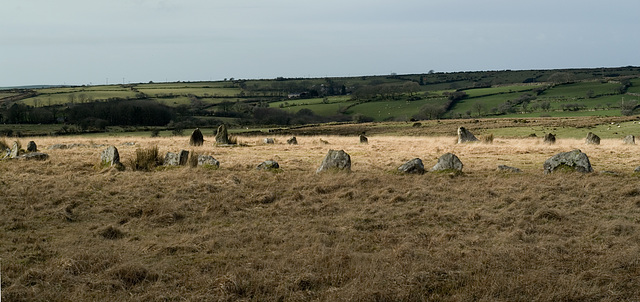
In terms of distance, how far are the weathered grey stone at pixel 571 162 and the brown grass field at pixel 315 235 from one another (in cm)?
51

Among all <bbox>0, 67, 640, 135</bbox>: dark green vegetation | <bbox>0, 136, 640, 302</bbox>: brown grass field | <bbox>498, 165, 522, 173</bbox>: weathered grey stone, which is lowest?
<bbox>0, 136, 640, 302</bbox>: brown grass field

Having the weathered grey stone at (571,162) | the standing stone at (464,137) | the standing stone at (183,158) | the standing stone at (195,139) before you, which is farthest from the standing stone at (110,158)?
the standing stone at (464,137)

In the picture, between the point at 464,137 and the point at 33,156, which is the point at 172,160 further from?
the point at 464,137

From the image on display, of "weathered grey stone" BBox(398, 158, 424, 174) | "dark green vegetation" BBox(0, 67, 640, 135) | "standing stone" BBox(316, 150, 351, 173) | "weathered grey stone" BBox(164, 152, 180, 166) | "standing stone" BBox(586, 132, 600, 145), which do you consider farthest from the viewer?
"dark green vegetation" BBox(0, 67, 640, 135)

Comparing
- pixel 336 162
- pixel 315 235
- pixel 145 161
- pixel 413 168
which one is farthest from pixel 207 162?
pixel 315 235

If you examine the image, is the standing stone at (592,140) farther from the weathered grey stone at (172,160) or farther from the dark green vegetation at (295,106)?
the dark green vegetation at (295,106)

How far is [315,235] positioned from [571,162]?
11.7 metres

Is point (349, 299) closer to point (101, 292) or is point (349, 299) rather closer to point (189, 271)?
Result: point (189, 271)

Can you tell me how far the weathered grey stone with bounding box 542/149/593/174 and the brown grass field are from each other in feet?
1.68

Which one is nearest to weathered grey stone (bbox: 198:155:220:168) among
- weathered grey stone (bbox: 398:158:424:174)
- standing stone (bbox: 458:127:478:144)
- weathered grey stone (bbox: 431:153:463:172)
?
weathered grey stone (bbox: 398:158:424:174)

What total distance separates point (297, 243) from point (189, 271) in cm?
230

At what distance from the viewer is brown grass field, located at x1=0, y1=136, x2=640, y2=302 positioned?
681cm

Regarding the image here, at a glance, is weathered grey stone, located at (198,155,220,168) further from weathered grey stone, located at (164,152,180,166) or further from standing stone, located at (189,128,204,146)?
standing stone, located at (189,128,204,146)

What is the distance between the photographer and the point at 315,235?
31.2ft
